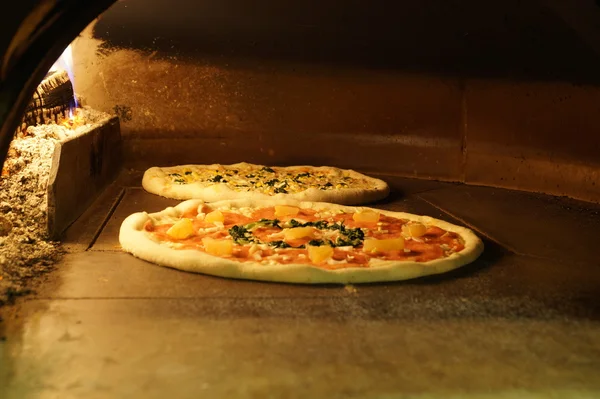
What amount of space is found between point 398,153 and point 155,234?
270cm

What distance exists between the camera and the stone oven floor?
2211mm

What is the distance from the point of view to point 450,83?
18.2 feet

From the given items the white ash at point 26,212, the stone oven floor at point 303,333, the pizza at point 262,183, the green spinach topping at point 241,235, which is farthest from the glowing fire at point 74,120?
the green spinach topping at point 241,235

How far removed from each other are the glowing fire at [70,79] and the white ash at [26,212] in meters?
0.36

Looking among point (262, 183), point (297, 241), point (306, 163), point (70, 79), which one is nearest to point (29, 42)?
point (297, 241)

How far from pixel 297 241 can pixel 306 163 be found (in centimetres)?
226

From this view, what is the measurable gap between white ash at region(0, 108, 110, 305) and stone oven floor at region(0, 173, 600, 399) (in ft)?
0.36

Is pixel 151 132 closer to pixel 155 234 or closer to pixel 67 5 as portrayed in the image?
pixel 155 234

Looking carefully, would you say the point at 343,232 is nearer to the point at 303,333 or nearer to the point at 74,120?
the point at 303,333

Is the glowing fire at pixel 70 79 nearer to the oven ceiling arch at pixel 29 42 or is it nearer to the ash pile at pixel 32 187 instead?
the ash pile at pixel 32 187

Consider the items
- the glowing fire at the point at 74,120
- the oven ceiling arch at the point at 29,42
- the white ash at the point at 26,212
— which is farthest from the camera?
the glowing fire at the point at 74,120

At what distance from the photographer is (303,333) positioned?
8.56 feet

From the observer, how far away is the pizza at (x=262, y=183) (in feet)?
15.2

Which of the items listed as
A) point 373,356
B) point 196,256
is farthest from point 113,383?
point 196,256
